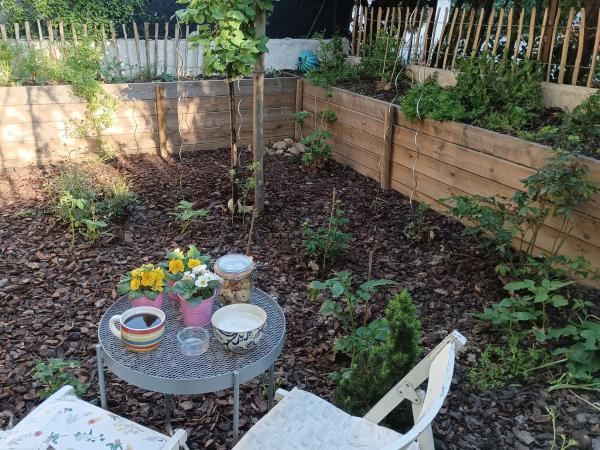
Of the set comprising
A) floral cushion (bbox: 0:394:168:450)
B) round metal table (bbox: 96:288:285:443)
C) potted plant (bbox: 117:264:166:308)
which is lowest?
floral cushion (bbox: 0:394:168:450)

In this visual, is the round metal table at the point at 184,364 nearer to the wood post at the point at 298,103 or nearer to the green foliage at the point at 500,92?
the green foliage at the point at 500,92

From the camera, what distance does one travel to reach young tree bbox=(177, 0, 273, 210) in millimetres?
3705

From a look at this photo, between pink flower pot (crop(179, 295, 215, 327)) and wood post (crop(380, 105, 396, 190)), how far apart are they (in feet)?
10.6

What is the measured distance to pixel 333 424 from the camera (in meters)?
1.92

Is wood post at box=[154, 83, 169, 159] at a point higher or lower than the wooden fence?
lower

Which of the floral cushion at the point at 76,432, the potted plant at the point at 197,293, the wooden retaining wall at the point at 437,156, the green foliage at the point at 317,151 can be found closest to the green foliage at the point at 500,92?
the wooden retaining wall at the point at 437,156

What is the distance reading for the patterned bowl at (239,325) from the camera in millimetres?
2086

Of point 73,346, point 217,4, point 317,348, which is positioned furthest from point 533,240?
point 73,346

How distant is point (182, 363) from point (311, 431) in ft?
1.83

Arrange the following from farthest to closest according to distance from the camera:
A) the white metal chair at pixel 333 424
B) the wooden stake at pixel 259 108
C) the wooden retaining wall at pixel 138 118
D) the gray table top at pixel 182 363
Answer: the wooden retaining wall at pixel 138 118 → the wooden stake at pixel 259 108 → the gray table top at pixel 182 363 → the white metal chair at pixel 333 424

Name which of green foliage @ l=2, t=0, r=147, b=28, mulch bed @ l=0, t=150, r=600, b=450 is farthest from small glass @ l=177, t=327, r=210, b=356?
green foliage @ l=2, t=0, r=147, b=28

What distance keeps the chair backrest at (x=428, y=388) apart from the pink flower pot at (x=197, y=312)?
2.58 ft

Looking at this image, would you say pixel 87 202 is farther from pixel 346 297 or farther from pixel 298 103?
pixel 298 103

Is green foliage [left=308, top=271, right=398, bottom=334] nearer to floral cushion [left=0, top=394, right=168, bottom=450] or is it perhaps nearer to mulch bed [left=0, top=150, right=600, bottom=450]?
mulch bed [left=0, top=150, right=600, bottom=450]
